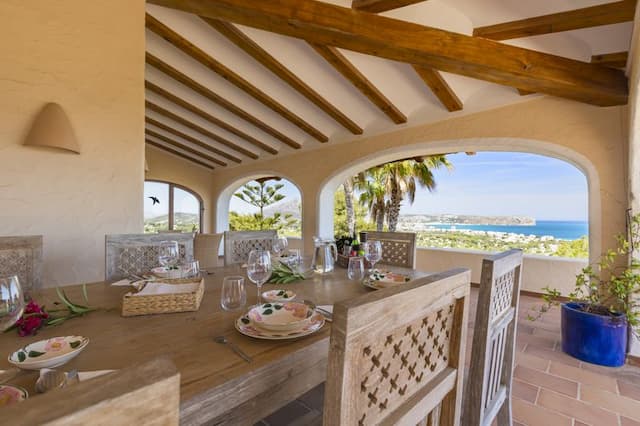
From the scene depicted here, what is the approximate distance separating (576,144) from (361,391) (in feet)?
11.8

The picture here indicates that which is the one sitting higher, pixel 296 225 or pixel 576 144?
pixel 576 144

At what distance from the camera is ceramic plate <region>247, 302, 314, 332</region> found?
957 millimetres

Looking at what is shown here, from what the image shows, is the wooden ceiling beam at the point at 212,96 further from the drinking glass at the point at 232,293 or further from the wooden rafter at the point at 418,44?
the drinking glass at the point at 232,293

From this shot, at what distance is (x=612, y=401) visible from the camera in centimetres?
197

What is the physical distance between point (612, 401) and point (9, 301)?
3.19 meters

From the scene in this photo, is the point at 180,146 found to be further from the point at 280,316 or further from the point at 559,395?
Answer: the point at 559,395

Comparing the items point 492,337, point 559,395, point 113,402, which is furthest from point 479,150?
point 113,402

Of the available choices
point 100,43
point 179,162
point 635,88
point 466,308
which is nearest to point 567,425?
point 466,308

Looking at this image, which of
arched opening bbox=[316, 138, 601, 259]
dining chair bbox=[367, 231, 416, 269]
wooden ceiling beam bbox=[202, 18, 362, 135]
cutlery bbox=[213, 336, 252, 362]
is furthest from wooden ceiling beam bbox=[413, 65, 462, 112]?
cutlery bbox=[213, 336, 252, 362]

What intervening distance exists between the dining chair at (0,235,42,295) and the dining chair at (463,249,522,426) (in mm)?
2167

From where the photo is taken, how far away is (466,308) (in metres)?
0.87

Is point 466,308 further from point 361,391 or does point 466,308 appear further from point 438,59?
point 438,59

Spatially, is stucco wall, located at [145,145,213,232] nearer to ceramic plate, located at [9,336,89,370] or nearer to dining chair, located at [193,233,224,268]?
dining chair, located at [193,233,224,268]

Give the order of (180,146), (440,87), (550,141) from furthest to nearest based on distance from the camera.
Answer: (180,146) < (440,87) < (550,141)
